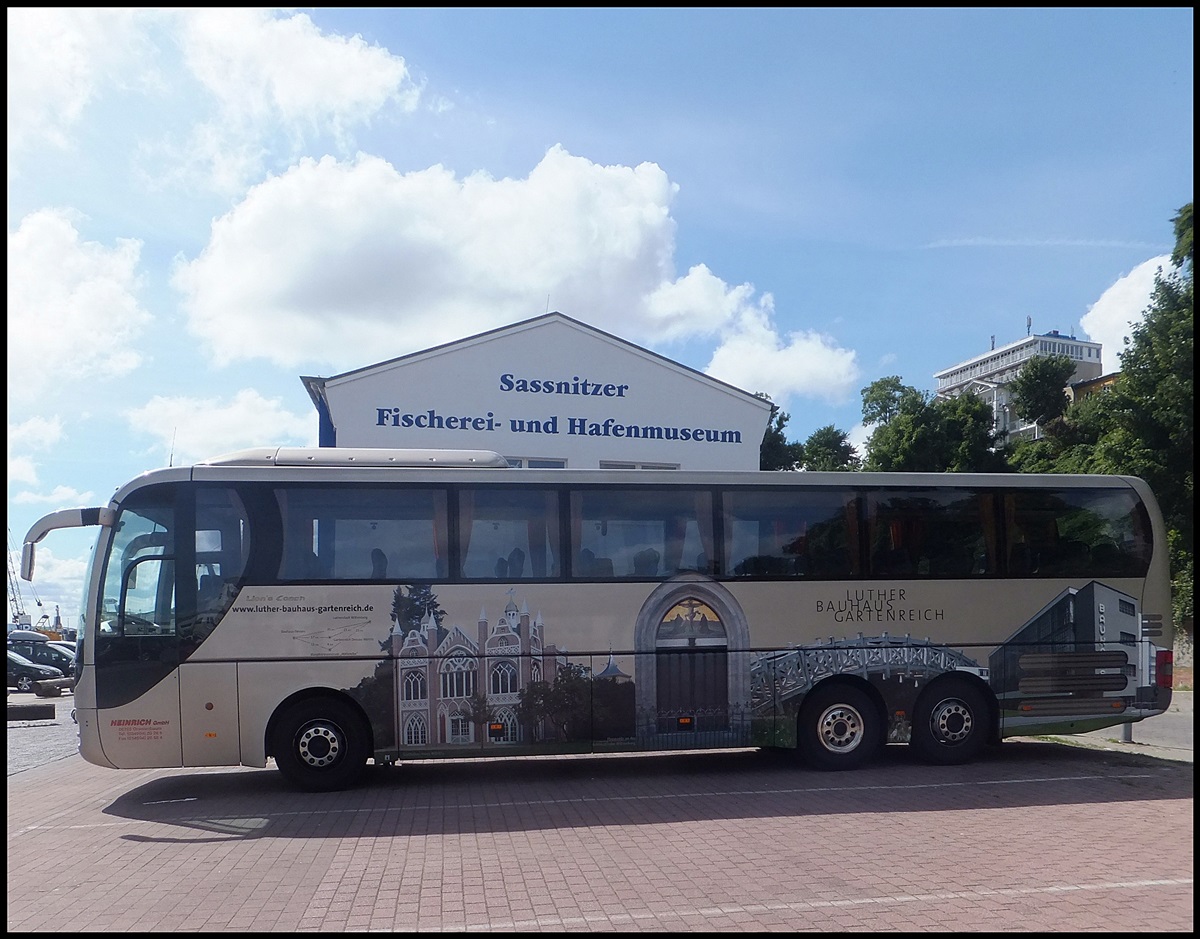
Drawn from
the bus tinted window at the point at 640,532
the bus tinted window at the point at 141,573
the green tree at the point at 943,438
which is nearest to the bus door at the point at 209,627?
the bus tinted window at the point at 141,573

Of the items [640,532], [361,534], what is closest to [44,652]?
[361,534]

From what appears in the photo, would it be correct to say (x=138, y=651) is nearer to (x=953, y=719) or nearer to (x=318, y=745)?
(x=318, y=745)

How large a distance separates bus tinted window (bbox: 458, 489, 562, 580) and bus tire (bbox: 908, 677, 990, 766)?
4.64 meters

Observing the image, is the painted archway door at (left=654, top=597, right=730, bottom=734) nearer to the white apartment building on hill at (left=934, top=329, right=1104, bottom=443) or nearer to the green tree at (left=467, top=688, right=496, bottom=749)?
the green tree at (left=467, top=688, right=496, bottom=749)

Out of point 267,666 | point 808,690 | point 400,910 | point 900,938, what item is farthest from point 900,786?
point 267,666

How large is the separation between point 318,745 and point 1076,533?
9225mm

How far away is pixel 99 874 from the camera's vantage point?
23.8 ft

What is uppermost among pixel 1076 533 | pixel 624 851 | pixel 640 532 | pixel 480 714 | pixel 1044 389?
pixel 1044 389

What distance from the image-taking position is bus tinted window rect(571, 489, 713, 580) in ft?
36.2

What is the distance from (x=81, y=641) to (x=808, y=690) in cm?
793

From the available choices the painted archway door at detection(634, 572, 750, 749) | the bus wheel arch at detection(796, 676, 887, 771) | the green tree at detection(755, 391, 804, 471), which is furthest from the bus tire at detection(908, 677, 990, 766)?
the green tree at detection(755, 391, 804, 471)

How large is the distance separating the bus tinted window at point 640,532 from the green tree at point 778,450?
53392 mm

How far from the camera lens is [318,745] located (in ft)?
34.1

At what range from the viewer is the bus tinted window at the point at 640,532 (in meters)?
11.0
